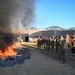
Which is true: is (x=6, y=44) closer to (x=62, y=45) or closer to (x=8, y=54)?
(x=8, y=54)

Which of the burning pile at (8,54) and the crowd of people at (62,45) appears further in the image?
the crowd of people at (62,45)

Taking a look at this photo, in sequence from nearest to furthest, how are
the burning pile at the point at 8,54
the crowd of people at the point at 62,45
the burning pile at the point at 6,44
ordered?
the burning pile at the point at 8,54
the crowd of people at the point at 62,45
the burning pile at the point at 6,44

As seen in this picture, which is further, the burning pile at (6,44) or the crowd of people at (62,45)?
the burning pile at (6,44)

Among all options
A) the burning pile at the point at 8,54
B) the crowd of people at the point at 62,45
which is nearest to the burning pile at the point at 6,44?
the burning pile at the point at 8,54

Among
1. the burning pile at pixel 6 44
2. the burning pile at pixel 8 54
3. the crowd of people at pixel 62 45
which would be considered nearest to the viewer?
the burning pile at pixel 8 54

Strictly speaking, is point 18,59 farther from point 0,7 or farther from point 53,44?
point 53,44

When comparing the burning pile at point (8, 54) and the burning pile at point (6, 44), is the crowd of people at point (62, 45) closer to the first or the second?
the burning pile at point (8, 54)

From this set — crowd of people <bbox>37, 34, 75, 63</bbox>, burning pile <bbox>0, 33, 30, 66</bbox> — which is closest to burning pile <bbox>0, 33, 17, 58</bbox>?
burning pile <bbox>0, 33, 30, 66</bbox>

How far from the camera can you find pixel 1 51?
20.1 m

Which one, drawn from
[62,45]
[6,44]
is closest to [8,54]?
[6,44]

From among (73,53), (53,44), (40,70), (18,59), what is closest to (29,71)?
(40,70)

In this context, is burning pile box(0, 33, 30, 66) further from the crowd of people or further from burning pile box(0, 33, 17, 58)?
the crowd of people

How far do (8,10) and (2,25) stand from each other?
54.0 inches

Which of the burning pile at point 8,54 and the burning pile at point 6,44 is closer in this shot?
the burning pile at point 8,54
